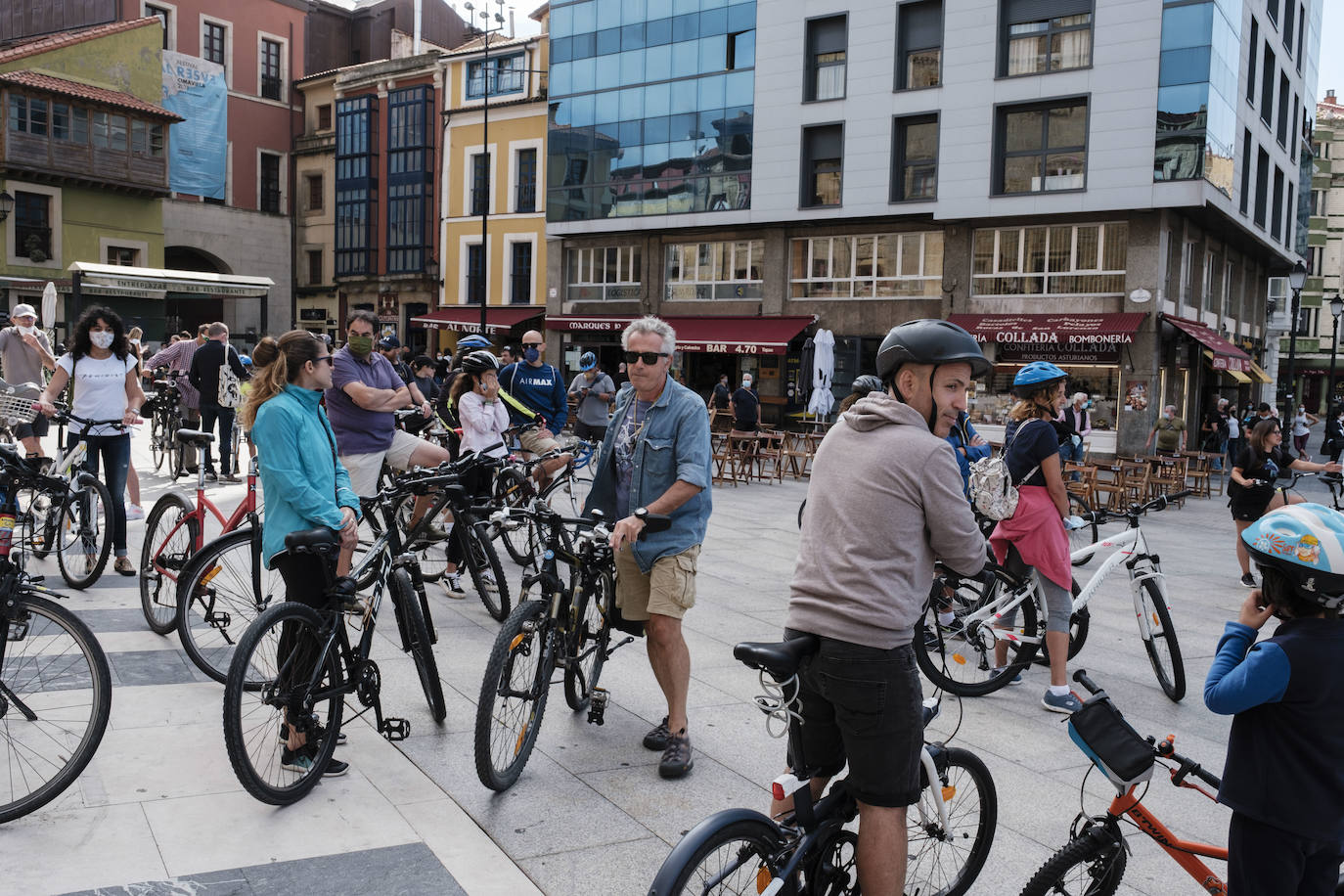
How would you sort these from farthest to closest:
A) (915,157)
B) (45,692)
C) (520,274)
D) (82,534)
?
(520,274) < (915,157) < (82,534) < (45,692)

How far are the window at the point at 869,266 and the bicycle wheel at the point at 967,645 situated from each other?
22.4 meters

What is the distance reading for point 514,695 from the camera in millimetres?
4195

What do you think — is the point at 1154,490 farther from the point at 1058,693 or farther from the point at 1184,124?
the point at 1058,693

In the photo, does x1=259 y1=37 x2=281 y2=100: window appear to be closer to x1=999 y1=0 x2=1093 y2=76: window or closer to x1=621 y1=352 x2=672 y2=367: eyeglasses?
x1=999 y1=0 x2=1093 y2=76: window

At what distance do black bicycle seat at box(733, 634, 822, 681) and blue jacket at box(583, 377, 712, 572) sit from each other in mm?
1803

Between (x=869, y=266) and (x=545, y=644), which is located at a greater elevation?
(x=869, y=266)

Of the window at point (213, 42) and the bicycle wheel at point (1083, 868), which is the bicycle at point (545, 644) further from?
the window at point (213, 42)

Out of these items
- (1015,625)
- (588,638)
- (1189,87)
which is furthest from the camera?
(1189,87)

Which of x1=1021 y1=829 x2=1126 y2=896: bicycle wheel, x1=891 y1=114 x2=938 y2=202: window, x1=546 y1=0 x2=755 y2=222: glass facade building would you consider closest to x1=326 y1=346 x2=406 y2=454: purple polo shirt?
x1=1021 y1=829 x2=1126 y2=896: bicycle wheel

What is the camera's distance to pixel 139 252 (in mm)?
36781

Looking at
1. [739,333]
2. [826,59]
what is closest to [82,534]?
[739,333]

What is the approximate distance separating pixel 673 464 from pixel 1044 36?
80.6 feet

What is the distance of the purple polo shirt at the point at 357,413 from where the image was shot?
273 inches

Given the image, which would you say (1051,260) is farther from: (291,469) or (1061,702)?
(291,469)
